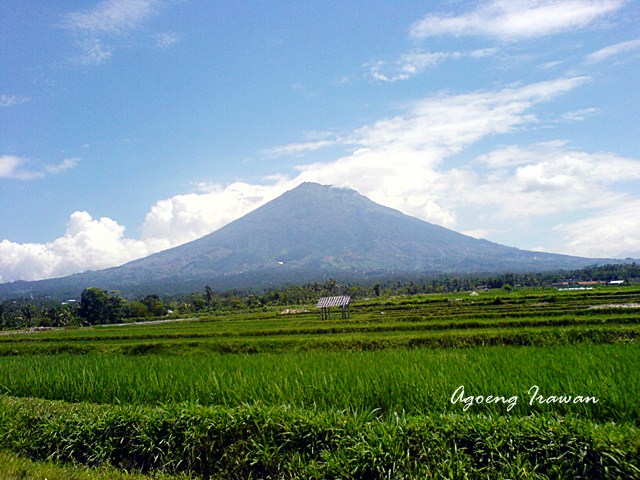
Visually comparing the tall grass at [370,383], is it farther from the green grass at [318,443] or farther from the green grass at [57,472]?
the green grass at [57,472]

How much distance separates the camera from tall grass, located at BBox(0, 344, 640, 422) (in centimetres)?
541

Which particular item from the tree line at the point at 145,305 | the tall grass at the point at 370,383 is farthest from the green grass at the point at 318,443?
the tree line at the point at 145,305

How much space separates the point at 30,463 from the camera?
5.46 metres

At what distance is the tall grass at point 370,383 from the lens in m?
5.41

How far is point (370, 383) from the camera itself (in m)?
6.36

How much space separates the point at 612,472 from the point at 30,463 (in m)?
6.51

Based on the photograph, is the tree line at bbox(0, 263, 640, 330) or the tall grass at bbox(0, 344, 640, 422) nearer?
the tall grass at bbox(0, 344, 640, 422)

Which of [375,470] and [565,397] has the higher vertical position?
[565,397]

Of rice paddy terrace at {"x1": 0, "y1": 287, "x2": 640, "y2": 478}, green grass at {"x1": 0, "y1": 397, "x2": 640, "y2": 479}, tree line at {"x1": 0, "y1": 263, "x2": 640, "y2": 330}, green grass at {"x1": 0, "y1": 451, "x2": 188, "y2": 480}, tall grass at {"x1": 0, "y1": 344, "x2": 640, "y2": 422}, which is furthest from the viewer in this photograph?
tree line at {"x1": 0, "y1": 263, "x2": 640, "y2": 330}

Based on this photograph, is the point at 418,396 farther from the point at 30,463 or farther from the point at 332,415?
the point at 30,463

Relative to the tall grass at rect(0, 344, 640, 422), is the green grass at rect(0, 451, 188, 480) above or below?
below

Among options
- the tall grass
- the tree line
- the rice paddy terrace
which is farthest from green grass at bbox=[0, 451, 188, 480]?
the tree line

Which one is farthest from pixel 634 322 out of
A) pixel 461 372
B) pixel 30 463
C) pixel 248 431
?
pixel 30 463

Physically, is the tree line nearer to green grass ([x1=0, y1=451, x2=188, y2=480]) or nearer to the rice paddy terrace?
the rice paddy terrace
